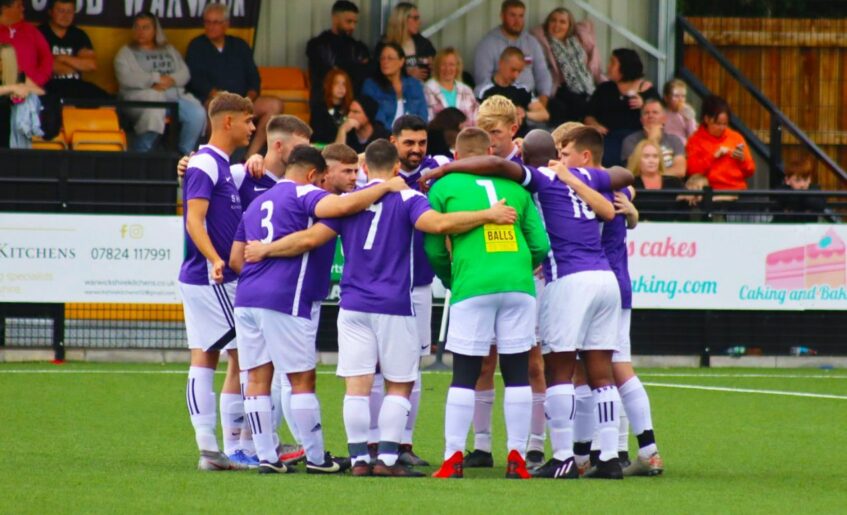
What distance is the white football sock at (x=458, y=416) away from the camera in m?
8.78

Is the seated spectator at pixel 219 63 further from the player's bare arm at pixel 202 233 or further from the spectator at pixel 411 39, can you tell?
the player's bare arm at pixel 202 233

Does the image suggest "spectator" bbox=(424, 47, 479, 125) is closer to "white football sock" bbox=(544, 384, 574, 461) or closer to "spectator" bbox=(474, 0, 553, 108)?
"spectator" bbox=(474, 0, 553, 108)

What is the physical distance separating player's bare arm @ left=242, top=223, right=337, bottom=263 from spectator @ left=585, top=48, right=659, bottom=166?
10.3m

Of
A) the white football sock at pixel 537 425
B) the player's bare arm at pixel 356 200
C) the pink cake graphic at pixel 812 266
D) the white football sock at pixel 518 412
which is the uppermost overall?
the player's bare arm at pixel 356 200

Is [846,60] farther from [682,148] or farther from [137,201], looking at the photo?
[137,201]

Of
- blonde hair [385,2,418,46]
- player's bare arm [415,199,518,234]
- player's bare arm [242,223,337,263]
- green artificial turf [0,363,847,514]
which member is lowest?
green artificial turf [0,363,847,514]

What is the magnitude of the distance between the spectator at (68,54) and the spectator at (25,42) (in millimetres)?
351

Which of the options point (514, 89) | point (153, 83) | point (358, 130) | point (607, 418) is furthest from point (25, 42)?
point (607, 418)

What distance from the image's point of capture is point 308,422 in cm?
901

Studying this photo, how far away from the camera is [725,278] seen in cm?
1656

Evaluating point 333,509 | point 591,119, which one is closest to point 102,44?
point 591,119

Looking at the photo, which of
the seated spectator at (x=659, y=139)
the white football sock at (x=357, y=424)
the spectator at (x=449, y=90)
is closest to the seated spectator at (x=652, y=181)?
the seated spectator at (x=659, y=139)

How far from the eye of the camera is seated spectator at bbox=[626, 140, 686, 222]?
16.8m

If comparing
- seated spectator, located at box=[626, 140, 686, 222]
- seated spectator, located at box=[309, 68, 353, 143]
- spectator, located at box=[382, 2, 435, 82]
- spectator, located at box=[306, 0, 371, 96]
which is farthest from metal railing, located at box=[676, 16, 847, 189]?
A: seated spectator, located at box=[309, 68, 353, 143]
